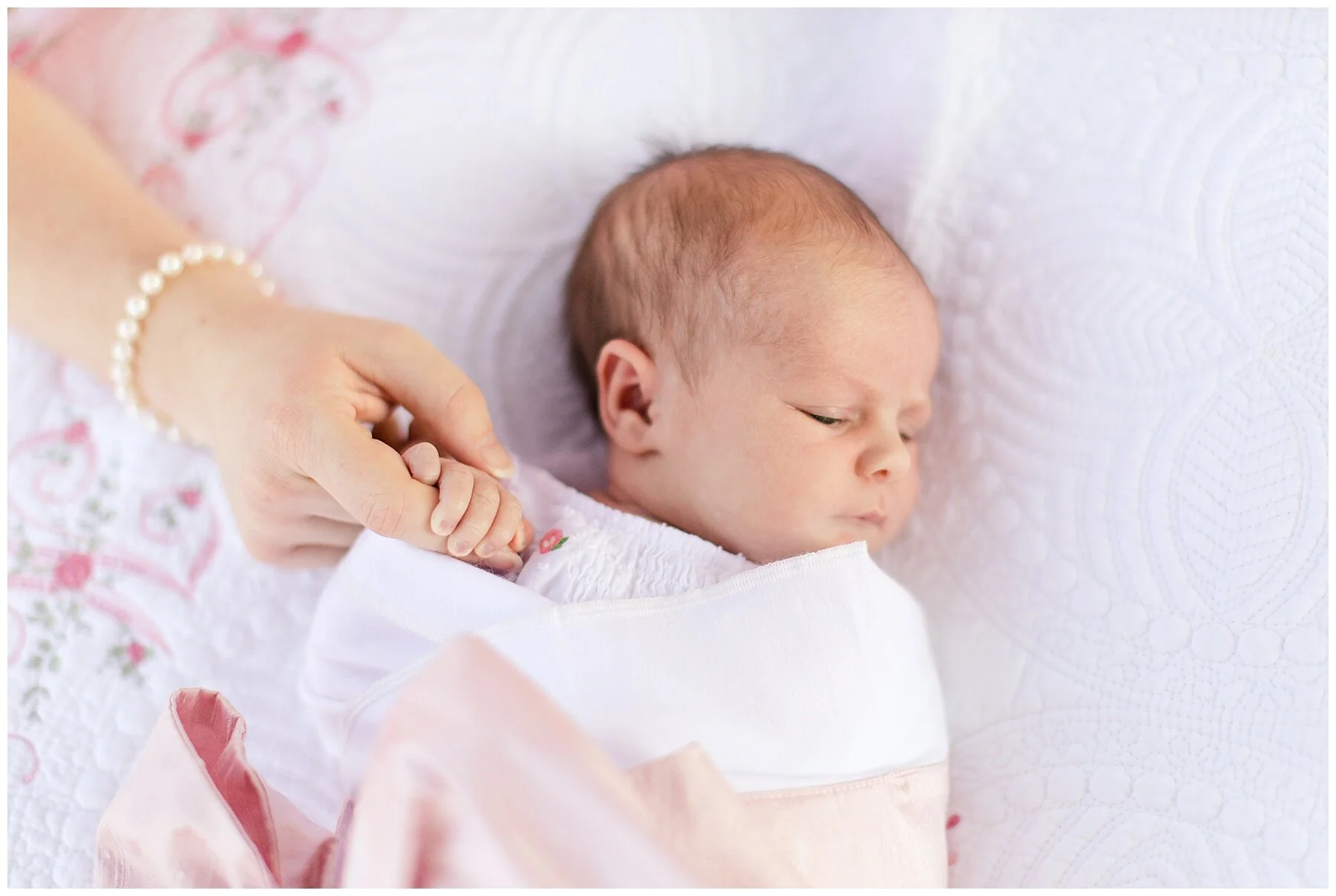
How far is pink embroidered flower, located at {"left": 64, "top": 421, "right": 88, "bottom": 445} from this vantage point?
47.2 inches

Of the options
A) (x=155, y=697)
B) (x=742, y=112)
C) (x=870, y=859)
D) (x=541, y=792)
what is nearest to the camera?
(x=541, y=792)

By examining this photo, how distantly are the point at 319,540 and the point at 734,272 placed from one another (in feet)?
1.63

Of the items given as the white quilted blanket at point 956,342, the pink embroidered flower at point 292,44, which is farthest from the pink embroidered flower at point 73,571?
the pink embroidered flower at point 292,44

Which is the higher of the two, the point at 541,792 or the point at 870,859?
the point at 541,792

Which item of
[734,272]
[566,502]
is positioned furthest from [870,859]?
[734,272]

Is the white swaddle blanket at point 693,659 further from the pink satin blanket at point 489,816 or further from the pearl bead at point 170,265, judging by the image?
the pearl bead at point 170,265

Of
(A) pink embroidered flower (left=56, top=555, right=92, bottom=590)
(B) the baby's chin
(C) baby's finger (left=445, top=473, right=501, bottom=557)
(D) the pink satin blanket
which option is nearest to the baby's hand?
(C) baby's finger (left=445, top=473, right=501, bottom=557)

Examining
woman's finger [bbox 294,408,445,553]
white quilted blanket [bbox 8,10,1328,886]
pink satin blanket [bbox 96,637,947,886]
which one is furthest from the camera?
white quilted blanket [bbox 8,10,1328,886]

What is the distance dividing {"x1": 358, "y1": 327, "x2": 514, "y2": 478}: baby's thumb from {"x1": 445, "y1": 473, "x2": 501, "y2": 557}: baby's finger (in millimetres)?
51

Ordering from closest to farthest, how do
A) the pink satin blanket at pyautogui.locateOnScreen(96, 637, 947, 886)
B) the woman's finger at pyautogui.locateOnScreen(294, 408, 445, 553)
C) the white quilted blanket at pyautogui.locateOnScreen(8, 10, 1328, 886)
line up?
1. the pink satin blanket at pyautogui.locateOnScreen(96, 637, 947, 886)
2. the woman's finger at pyautogui.locateOnScreen(294, 408, 445, 553)
3. the white quilted blanket at pyautogui.locateOnScreen(8, 10, 1328, 886)

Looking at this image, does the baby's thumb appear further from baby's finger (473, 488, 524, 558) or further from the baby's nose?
the baby's nose

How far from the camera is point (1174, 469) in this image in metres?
1.03

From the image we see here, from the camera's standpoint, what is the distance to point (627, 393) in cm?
112

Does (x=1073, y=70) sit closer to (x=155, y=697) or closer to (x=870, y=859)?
(x=870, y=859)
